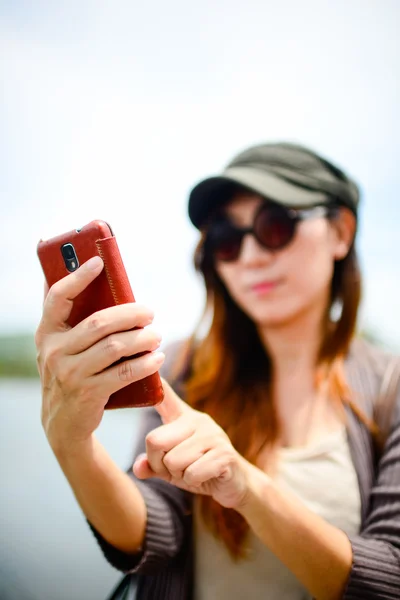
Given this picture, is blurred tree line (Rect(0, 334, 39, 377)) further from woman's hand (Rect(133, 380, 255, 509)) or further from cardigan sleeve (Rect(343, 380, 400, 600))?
cardigan sleeve (Rect(343, 380, 400, 600))

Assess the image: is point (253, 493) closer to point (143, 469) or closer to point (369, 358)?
point (143, 469)

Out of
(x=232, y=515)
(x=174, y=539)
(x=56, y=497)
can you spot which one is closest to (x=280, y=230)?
(x=232, y=515)

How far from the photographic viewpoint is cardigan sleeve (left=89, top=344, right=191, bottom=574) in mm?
912

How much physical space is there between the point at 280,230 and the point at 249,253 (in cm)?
11

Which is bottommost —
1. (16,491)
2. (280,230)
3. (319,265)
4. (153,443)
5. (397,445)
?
(16,491)

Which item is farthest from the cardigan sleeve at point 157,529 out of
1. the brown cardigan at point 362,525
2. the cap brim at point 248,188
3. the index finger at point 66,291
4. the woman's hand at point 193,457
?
the cap brim at point 248,188

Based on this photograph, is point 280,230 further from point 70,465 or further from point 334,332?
point 70,465

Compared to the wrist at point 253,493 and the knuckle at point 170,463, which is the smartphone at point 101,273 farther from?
the wrist at point 253,493

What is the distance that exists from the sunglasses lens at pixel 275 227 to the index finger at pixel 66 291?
635mm

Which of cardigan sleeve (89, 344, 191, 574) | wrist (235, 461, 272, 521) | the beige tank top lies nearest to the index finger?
wrist (235, 461, 272, 521)

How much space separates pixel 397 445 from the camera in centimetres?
93

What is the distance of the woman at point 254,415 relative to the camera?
66cm

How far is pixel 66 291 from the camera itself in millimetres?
566

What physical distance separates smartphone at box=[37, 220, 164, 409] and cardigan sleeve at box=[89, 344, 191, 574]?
0.47m
